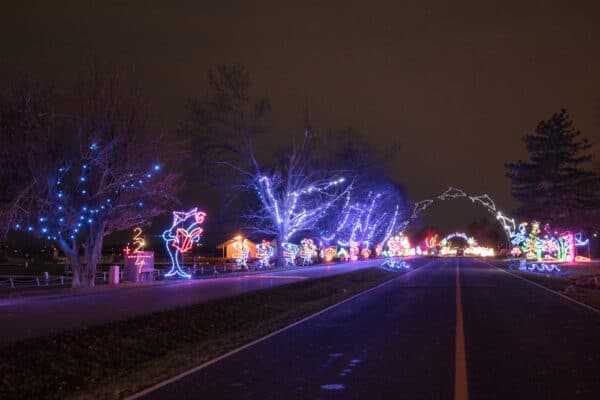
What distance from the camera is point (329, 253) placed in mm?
92000

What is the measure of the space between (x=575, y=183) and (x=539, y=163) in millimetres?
4938

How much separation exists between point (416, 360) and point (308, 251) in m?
69.9

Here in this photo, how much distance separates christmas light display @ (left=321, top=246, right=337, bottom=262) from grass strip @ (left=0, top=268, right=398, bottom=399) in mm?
63541

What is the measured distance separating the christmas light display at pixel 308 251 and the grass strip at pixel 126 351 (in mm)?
55129

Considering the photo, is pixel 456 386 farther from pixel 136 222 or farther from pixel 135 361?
pixel 136 222

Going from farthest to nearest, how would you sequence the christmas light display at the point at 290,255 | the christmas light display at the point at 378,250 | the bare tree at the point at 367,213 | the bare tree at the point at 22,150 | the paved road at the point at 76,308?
the christmas light display at the point at 378,250 < the bare tree at the point at 367,213 < the christmas light display at the point at 290,255 < the bare tree at the point at 22,150 < the paved road at the point at 76,308

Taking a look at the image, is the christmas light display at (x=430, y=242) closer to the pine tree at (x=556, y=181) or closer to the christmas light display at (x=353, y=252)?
the christmas light display at (x=353, y=252)

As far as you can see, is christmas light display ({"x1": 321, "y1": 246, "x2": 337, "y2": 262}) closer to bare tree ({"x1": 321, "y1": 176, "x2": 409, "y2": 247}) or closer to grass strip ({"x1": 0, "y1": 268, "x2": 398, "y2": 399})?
bare tree ({"x1": 321, "y1": 176, "x2": 409, "y2": 247})

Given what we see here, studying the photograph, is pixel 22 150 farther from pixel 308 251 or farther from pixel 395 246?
pixel 395 246

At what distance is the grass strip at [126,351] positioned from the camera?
9.50 m

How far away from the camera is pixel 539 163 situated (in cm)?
6738

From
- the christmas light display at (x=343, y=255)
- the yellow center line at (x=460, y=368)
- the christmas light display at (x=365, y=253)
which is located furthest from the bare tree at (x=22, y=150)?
the christmas light display at (x=365, y=253)

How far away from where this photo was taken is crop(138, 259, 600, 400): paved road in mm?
8641

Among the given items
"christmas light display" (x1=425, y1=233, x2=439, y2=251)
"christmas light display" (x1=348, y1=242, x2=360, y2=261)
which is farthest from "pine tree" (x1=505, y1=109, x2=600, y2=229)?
"christmas light display" (x1=425, y1=233, x2=439, y2=251)
